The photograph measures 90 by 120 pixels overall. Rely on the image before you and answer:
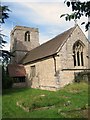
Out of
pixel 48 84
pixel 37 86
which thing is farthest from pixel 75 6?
pixel 37 86

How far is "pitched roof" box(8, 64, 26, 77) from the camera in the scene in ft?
107

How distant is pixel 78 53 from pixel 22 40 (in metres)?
19.5

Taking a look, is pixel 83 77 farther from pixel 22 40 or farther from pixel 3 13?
pixel 22 40

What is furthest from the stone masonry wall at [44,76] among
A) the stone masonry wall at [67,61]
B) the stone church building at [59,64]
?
the stone masonry wall at [67,61]

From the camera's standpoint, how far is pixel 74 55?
89.1ft

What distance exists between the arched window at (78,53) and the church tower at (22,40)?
17297mm

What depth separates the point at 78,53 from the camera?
90.9ft

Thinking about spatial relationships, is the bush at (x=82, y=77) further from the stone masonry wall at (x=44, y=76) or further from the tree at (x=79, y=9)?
the tree at (x=79, y=9)

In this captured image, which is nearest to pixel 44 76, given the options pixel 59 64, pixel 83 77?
pixel 59 64

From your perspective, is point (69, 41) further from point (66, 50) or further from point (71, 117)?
point (71, 117)

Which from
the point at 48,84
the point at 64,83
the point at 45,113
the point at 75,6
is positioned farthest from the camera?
the point at 48,84

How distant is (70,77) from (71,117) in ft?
51.6

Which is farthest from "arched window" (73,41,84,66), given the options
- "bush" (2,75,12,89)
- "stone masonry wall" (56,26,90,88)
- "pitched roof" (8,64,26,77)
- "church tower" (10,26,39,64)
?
"church tower" (10,26,39,64)

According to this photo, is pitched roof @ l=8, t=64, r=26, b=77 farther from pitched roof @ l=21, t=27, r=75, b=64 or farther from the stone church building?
pitched roof @ l=21, t=27, r=75, b=64
